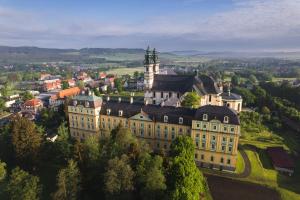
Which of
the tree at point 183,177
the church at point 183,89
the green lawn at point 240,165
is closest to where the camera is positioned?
Result: the tree at point 183,177

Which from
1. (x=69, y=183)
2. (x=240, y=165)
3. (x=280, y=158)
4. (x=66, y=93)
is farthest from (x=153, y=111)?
(x=66, y=93)

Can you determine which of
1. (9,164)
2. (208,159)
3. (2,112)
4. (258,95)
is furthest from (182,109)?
(2,112)

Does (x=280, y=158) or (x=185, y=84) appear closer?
(x=280, y=158)

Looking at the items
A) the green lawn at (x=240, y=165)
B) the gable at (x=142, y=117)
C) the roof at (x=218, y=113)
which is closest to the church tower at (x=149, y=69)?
the gable at (x=142, y=117)

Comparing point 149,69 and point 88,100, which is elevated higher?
point 149,69

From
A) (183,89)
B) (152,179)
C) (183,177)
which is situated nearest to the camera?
(152,179)

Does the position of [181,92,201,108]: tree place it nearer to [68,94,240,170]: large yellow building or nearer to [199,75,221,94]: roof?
[199,75,221,94]: roof

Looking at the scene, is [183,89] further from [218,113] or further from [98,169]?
[98,169]

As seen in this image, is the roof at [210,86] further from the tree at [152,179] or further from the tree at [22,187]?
the tree at [22,187]

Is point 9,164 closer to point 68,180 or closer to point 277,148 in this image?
point 68,180
